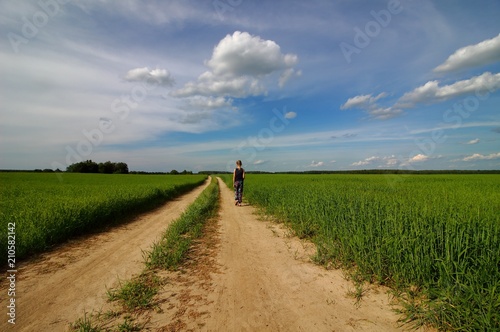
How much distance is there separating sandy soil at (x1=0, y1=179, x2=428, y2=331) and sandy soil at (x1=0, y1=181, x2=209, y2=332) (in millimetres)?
16

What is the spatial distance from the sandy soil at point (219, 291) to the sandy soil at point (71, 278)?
0.02m

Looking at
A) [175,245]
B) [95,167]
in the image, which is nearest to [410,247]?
[175,245]

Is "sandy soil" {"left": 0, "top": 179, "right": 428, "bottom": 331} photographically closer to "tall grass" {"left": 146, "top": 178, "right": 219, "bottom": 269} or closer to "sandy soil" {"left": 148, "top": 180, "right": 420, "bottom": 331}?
"sandy soil" {"left": 148, "top": 180, "right": 420, "bottom": 331}

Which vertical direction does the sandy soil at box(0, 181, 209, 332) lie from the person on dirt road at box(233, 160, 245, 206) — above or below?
below

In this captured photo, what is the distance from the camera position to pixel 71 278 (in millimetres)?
4355

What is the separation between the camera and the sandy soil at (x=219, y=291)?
3072 mm

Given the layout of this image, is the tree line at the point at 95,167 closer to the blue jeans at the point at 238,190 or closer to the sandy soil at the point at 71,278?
the blue jeans at the point at 238,190

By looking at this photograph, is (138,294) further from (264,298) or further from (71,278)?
(264,298)

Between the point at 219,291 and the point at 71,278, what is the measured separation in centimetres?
284

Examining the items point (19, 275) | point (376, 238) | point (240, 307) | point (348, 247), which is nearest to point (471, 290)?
point (376, 238)

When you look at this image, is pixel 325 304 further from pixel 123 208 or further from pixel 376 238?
pixel 123 208

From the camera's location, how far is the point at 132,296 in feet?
11.8

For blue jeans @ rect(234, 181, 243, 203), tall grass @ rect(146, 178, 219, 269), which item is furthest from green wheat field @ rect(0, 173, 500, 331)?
blue jeans @ rect(234, 181, 243, 203)

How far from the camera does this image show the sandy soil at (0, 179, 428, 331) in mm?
3072
